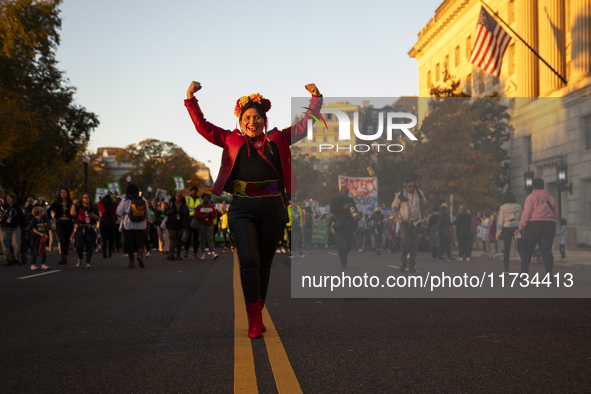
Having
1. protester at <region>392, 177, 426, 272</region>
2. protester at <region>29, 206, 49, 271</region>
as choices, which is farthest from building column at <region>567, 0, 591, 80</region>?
protester at <region>29, 206, 49, 271</region>

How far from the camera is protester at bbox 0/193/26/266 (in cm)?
1477

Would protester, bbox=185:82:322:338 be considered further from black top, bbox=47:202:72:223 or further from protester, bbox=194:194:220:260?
protester, bbox=194:194:220:260

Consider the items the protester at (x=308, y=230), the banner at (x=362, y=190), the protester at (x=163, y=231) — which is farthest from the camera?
the protester at (x=163, y=231)

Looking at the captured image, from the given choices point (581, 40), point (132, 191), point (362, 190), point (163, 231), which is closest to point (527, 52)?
point (581, 40)

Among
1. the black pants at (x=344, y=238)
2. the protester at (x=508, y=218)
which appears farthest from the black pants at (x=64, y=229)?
the protester at (x=508, y=218)

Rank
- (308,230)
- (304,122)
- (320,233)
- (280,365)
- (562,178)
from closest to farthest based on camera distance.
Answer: (280,365) → (304,122) → (562,178) → (308,230) → (320,233)

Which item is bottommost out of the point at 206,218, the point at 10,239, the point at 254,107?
the point at 10,239

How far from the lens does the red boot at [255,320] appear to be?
5.29 metres

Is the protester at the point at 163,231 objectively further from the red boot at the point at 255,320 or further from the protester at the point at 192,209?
the red boot at the point at 255,320

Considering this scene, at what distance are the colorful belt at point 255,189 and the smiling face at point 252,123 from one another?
424 millimetres

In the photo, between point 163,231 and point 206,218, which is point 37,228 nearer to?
point 206,218

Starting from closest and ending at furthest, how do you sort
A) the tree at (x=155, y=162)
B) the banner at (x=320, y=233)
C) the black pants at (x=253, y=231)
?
the black pants at (x=253, y=231) → the banner at (x=320, y=233) → the tree at (x=155, y=162)

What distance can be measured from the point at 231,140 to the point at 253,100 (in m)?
0.42

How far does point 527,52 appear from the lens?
33188 millimetres
